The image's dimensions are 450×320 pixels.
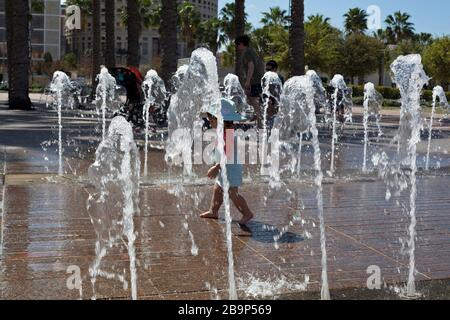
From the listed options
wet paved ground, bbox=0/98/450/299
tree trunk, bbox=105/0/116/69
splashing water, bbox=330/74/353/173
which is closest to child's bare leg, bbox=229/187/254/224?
wet paved ground, bbox=0/98/450/299

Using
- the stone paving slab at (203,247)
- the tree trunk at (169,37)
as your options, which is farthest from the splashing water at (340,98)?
the stone paving slab at (203,247)

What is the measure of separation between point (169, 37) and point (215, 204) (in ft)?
34.7

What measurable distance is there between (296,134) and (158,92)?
413 centimetres

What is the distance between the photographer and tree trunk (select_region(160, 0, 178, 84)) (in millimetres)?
15672

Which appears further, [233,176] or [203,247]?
[233,176]

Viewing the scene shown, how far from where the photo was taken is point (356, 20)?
2753 inches

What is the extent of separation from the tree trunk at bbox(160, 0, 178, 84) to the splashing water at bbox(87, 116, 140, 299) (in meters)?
7.28

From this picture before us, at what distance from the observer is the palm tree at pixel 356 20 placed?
6994 centimetres

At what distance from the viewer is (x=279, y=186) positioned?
25.7ft

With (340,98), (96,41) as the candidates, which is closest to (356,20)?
(96,41)

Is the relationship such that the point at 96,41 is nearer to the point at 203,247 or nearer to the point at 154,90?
the point at 154,90

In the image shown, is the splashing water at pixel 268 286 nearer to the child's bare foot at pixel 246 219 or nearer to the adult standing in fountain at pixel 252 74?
the child's bare foot at pixel 246 219
